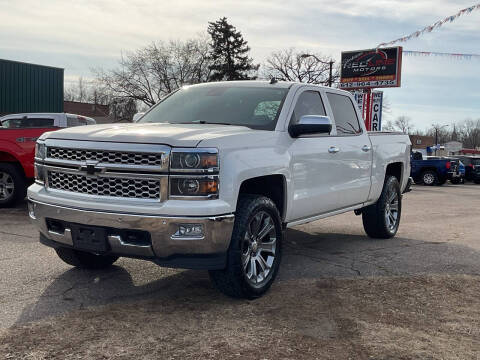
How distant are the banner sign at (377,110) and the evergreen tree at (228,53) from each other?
23324mm

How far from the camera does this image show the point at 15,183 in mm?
9008

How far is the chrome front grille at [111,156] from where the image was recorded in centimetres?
382

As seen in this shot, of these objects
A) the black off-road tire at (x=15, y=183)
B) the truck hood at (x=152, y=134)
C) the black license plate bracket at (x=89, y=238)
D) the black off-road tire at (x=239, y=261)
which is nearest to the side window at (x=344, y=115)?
the truck hood at (x=152, y=134)

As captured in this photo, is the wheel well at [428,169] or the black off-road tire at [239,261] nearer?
the black off-road tire at [239,261]

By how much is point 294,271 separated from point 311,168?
1.11m

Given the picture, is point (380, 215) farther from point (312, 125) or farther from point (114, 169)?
point (114, 169)

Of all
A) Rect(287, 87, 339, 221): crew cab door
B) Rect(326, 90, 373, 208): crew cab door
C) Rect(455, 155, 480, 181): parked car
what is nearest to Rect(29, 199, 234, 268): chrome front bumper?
Rect(287, 87, 339, 221): crew cab door

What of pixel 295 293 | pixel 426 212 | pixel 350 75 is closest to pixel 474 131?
pixel 350 75

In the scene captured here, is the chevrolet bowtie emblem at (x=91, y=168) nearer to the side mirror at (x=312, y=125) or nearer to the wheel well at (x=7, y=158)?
the side mirror at (x=312, y=125)

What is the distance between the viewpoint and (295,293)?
4637 millimetres

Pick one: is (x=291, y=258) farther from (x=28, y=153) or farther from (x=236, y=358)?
(x=28, y=153)

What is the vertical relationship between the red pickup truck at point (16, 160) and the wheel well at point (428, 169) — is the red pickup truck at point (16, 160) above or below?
above

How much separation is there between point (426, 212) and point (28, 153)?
8269 millimetres

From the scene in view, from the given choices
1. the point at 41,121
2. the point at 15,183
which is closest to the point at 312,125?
the point at 15,183
